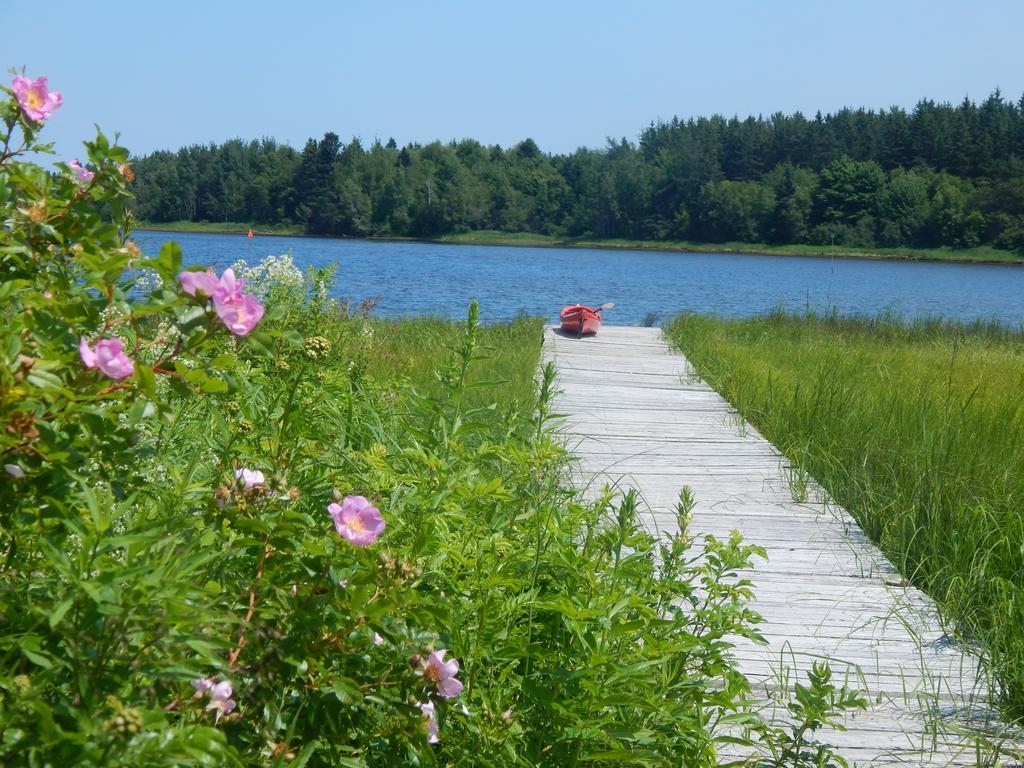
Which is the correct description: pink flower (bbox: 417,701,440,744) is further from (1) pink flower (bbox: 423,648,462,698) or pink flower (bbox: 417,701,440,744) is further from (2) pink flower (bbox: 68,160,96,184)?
(2) pink flower (bbox: 68,160,96,184)

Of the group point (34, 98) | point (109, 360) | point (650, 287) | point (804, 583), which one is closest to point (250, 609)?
point (109, 360)

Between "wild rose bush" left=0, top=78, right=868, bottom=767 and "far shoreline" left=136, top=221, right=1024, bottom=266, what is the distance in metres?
52.8

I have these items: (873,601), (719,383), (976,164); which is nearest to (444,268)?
(719,383)

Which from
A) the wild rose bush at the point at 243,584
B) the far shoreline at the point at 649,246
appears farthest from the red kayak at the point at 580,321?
the far shoreline at the point at 649,246

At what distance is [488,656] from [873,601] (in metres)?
2.08

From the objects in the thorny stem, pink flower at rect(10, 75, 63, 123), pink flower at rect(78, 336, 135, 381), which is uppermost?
pink flower at rect(10, 75, 63, 123)

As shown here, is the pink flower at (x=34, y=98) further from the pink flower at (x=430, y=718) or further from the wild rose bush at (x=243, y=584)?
the pink flower at (x=430, y=718)

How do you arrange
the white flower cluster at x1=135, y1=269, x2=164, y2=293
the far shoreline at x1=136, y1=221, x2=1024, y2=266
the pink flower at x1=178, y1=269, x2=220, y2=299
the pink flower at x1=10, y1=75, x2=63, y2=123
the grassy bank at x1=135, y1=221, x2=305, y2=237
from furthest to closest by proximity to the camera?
the far shoreline at x1=136, y1=221, x2=1024, y2=266, the grassy bank at x1=135, y1=221, x2=305, y2=237, the pink flower at x1=10, y1=75, x2=63, y2=123, the white flower cluster at x1=135, y1=269, x2=164, y2=293, the pink flower at x1=178, y1=269, x2=220, y2=299

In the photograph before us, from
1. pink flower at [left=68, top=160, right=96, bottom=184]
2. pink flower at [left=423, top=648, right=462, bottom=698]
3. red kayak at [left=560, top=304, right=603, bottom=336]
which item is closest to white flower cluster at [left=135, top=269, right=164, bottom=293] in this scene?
pink flower at [left=68, top=160, right=96, bottom=184]

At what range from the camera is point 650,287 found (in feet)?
109

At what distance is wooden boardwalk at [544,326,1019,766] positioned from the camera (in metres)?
2.62

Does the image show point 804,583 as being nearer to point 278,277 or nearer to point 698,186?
point 278,277

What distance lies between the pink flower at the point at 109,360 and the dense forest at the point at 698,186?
59458 mm

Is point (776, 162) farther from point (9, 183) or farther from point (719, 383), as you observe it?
point (9, 183)
